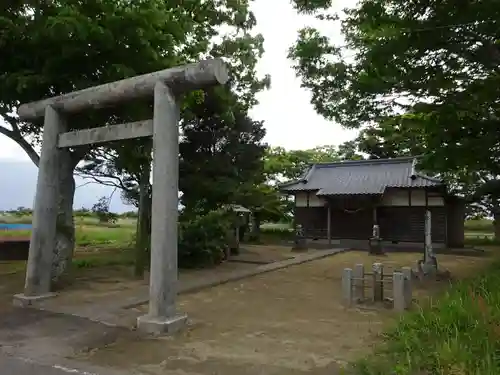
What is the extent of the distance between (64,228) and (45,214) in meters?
1.44

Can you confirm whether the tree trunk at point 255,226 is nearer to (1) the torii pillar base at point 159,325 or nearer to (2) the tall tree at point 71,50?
(2) the tall tree at point 71,50

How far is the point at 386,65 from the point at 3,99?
7.99 metres

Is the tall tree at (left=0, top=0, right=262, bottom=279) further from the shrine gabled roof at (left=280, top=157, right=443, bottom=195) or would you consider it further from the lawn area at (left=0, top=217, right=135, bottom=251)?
the shrine gabled roof at (left=280, top=157, right=443, bottom=195)

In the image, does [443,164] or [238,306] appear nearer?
[238,306]

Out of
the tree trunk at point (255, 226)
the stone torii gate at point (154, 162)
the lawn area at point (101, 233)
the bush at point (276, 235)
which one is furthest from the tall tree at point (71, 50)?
the bush at point (276, 235)

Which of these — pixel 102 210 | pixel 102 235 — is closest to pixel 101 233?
pixel 102 235

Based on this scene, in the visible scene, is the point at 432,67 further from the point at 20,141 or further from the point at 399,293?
the point at 20,141

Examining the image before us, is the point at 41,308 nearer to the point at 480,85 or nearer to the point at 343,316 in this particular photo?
the point at 343,316

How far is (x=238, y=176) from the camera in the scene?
53.3 feet

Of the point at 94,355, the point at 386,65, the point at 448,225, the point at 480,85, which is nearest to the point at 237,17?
the point at 386,65

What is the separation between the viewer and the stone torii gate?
224 inches

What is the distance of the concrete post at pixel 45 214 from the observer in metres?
7.35

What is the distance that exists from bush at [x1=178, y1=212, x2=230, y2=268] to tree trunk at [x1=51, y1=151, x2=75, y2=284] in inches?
153

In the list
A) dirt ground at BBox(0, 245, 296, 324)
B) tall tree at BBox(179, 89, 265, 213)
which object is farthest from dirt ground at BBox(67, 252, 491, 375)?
tall tree at BBox(179, 89, 265, 213)
